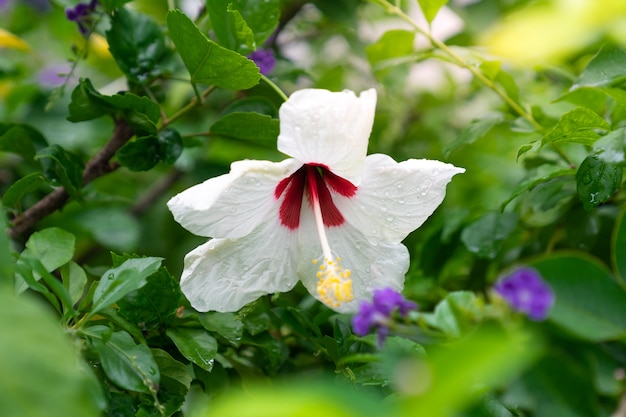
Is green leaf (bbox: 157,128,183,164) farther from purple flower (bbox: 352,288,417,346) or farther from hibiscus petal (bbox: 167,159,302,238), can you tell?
purple flower (bbox: 352,288,417,346)

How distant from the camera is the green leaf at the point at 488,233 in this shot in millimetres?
811

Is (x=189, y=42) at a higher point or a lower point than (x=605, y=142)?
higher

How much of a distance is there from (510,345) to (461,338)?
13 cm

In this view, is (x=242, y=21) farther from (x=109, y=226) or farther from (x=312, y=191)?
(x=109, y=226)

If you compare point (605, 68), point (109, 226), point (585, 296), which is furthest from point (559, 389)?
point (109, 226)

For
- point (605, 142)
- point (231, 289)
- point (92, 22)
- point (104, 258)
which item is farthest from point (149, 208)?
point (605, 142)

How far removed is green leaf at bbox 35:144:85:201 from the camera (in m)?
0.71

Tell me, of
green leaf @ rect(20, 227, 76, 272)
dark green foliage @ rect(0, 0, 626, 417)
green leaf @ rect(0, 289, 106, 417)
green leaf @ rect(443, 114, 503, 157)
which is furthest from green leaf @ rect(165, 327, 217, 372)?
green leaf @ rect(443, 114, 503, 157)

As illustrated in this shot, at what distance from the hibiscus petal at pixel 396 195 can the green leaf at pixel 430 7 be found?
0.77ft

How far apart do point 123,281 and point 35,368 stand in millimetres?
165

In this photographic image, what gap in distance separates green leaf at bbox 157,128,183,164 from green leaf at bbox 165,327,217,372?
17cm

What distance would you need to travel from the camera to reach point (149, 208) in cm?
125

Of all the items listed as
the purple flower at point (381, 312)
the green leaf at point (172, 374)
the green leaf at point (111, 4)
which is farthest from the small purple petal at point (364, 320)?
the green leaf at point (111, 4)

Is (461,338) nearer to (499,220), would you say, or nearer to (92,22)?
(499,220)
